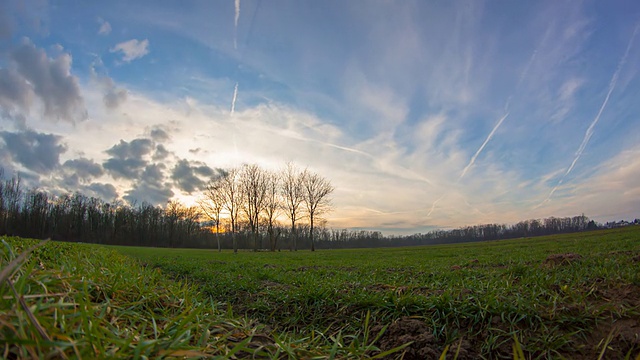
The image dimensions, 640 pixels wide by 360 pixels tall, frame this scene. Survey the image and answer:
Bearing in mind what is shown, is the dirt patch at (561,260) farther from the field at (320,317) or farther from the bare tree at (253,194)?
the bare tree at (253,194)

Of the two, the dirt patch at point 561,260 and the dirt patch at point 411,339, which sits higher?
the dirt patch at point 561,260

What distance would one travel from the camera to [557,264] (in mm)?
6582

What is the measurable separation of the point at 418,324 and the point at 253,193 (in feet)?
161

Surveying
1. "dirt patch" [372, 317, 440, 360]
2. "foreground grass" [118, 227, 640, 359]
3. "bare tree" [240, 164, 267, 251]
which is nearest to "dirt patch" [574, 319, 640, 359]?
"foreground grass" [118, 227, 640, 359]

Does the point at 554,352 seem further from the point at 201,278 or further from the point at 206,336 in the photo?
the point at 201,278

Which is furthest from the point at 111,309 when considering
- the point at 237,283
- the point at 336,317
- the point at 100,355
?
the point at 237,283

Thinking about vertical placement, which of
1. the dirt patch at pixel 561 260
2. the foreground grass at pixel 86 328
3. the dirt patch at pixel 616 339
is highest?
the foreground grass at pixel 86 328

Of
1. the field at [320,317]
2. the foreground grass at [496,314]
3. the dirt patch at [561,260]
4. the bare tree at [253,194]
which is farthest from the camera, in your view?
the bare tree at [253,194]

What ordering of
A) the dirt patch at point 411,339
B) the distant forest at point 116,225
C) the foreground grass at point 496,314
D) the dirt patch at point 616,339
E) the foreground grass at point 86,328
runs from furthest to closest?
the distant forest at point 116,225 → the foreground grass at point 496,314 → the dirt patch at point 411,339 → the dirt patch at point 616,339 → the foreground grass at point 86,328

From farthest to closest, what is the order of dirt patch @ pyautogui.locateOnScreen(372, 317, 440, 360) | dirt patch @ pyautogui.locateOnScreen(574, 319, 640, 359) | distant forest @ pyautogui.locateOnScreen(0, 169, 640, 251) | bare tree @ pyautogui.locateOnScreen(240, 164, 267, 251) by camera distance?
1. distant forest @ pyautogui.locateOnScreen(0, 169, 640, 251)
2. bare tree @ pyautogui.locateOnScreen(240, 164, 267, 251)
3. dirt patch @ pyautogui.locateOnScreen(372, 317, 440, 360)
4. dirt patch @ pyautogui.locateOnScreen(574, 319, 640, 359)

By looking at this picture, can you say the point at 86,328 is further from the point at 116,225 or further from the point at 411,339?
the point at 116,225

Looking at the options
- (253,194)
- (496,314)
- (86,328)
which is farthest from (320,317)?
(253,194)

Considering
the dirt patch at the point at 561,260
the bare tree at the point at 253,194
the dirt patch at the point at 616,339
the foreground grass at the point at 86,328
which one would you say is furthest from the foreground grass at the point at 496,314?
the bare tree at the point at 253,194

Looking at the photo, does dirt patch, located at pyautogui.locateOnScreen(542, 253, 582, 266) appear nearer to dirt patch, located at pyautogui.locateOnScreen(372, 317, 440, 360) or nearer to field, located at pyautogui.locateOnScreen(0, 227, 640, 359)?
field, located at pyautogui.locateOnScreen(0, 227, 640, 359)
